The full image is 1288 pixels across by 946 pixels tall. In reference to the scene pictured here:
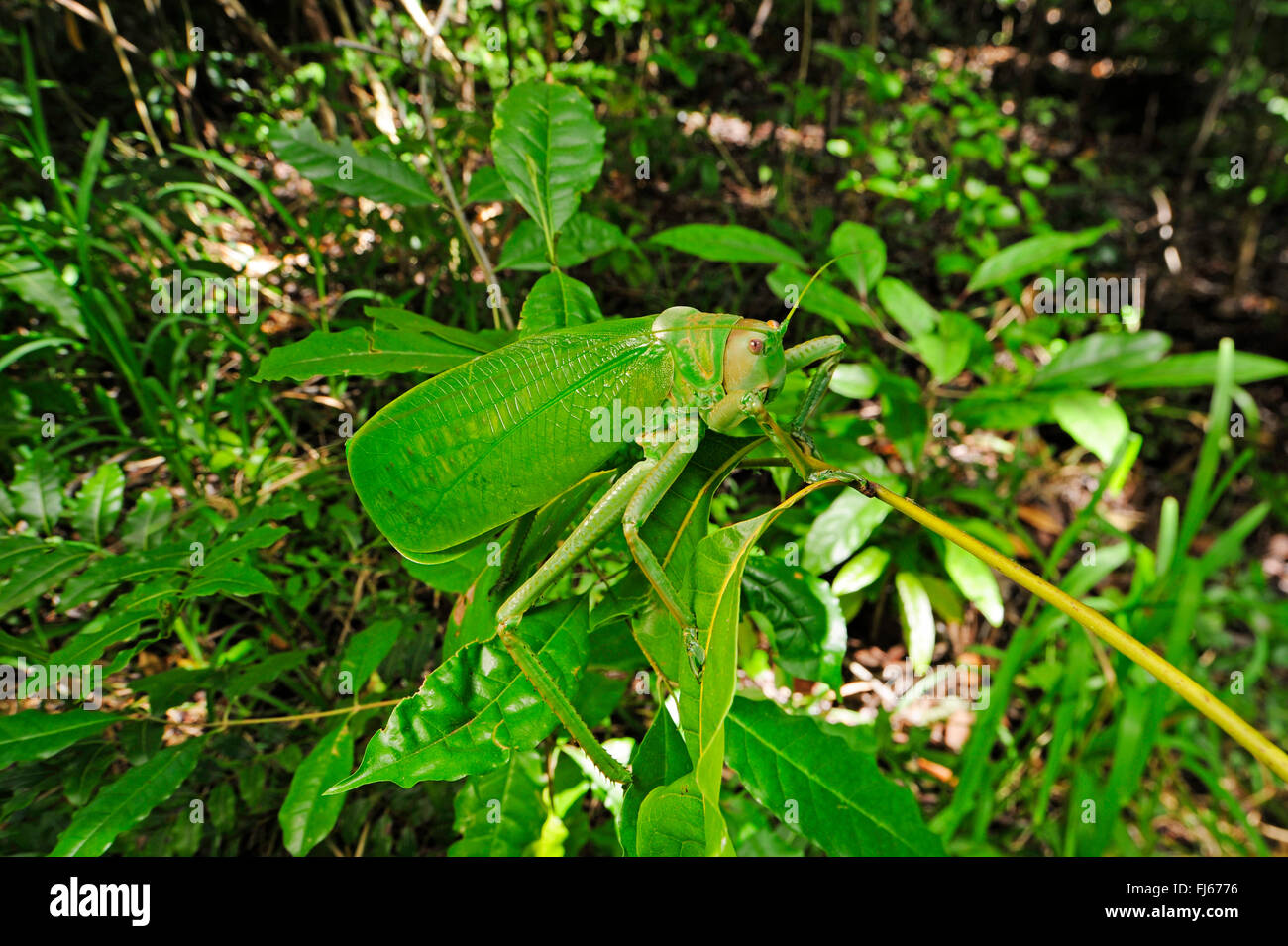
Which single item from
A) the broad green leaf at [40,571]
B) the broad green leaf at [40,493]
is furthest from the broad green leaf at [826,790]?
the broad green leaf at [40,493]

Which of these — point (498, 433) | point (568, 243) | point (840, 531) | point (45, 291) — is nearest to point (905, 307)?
point (840, 531)

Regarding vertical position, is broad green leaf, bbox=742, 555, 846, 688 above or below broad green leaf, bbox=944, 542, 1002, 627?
above

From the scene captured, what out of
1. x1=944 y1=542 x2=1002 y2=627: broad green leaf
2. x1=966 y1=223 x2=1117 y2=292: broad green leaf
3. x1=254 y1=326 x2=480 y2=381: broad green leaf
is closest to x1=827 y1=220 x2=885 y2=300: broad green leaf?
x1=966 y1=223 x2=1117 y2=292: broad green leaf

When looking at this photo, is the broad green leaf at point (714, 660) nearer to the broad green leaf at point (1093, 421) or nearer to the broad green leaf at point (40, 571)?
the broad green leaf at point (40, 571)

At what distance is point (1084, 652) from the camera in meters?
1.42

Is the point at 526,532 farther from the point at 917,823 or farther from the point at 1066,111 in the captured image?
the point at 1066,111

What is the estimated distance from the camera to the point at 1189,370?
140 centimetres

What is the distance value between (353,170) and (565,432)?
556mm

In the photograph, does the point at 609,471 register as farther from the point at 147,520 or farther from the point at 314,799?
the point at 147,520

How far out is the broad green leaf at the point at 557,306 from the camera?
713mm

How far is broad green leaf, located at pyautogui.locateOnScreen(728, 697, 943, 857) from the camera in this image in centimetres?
62

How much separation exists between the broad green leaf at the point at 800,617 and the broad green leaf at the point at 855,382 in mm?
593

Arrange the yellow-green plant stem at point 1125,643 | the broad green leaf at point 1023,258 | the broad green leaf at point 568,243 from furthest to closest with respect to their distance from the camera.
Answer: the broad green leaf at point 1023,258 < the broad green leaf at point 568,243 < the yellow-green plant stem at point 1125,643

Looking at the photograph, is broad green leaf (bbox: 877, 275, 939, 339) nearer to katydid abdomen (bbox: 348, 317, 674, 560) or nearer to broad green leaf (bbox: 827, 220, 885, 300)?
broad green leaf (bbox: 827, 220, 885, 300)
